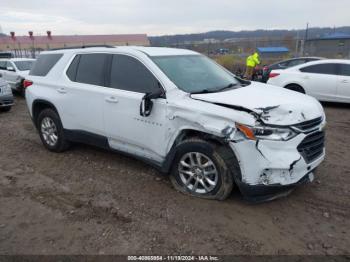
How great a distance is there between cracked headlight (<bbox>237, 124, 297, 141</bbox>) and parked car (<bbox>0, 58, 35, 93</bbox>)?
37.6 feet

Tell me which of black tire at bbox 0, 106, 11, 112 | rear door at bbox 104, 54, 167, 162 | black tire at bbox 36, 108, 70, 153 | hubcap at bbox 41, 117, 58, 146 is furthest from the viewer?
black tire at bbox 0, 106, 11, 112

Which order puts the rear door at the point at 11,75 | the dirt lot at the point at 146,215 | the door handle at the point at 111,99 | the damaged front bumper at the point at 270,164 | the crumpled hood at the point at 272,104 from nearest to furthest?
the dirt lot at the point at 146,215, the damaged front bumper at the point at 270,164, the crumpled hood at the point at 272,104, the door handle at the point at 111,99, the rear door at the point at 11,75

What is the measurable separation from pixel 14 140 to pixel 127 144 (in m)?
3.57

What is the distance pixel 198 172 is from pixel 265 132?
99 centimetres

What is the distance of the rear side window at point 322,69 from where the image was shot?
9648 millimetres

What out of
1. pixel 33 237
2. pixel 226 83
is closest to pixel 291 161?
pixel 226 83

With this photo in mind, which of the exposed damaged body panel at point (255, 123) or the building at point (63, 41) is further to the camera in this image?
the building at point (63, 41)

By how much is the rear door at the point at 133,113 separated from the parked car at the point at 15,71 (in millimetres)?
9491

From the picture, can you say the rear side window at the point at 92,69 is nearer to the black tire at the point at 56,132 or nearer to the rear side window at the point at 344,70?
the black tire at the point at 56,132

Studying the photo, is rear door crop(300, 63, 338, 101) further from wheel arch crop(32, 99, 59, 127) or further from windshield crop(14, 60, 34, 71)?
windshield crop(14, 60, 34, 71)

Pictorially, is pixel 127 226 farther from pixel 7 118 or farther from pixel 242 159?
pixel 7 118

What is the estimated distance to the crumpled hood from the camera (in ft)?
11.3

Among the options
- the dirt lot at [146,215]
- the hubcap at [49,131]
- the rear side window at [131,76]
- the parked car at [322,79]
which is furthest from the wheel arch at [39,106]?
the parked car at [322,79]

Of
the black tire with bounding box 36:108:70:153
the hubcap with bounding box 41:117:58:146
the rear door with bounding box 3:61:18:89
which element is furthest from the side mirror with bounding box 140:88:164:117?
the rear door with bounding box 3:61:18:89
